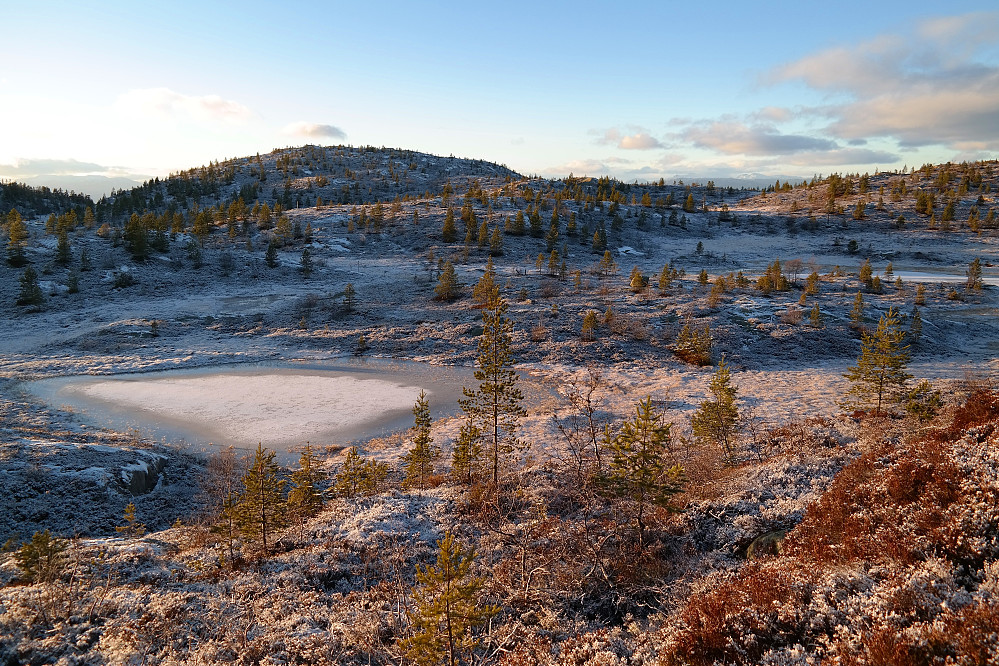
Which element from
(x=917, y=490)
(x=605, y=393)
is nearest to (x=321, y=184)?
(x=605, y=393)

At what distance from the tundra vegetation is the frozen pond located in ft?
4.36

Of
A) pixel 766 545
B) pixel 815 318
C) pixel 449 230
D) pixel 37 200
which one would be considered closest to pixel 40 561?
pixel 766 545

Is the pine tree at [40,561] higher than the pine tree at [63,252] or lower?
lower

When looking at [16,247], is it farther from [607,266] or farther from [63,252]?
[607,266]

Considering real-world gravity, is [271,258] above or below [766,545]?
above

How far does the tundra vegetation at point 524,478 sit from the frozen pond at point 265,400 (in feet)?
4.36

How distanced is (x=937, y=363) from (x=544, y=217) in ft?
178

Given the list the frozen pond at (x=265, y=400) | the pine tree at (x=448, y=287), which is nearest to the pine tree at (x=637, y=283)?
the pine tree at (x=448, y=287)

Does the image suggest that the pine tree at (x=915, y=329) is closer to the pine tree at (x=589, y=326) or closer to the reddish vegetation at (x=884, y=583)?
the pine tree at (x=589, y=326)

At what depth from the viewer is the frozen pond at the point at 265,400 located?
25.2m

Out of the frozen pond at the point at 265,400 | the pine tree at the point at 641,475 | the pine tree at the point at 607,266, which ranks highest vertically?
the pine tree at the point at 607,266

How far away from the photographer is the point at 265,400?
97.8ft

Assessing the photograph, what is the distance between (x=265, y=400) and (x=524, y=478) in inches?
831

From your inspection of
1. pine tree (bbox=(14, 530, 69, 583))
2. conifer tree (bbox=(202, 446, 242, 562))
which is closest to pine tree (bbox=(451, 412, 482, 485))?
conifer tree (bbox=(202, 446, 242, 562))
